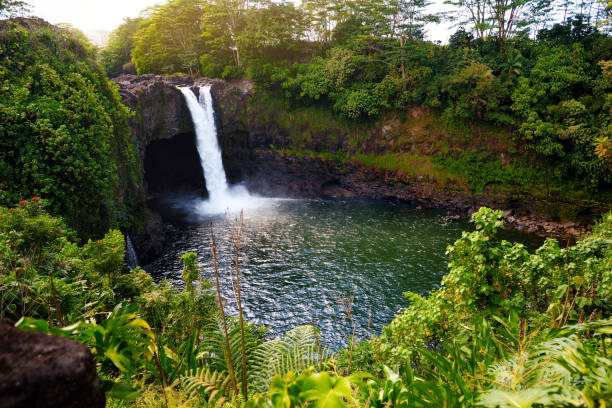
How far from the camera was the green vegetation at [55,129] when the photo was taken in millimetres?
8672

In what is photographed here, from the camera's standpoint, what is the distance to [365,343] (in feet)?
20.6

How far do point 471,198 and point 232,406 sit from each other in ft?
74.4

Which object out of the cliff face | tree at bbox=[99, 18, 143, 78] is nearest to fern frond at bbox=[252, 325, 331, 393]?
the cliff face

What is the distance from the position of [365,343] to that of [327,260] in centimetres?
805

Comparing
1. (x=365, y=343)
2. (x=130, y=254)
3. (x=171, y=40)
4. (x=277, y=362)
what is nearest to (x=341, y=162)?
(x=130, y=254)

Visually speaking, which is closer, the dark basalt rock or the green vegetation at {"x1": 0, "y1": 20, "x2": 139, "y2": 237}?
the dark basalt rock

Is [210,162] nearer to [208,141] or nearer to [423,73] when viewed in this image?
[208,141]

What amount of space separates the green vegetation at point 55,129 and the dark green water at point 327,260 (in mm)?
4658

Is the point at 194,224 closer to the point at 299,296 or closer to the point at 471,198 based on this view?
the point at 299,296

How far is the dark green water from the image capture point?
10.6 metres

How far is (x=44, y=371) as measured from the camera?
109 centimetres

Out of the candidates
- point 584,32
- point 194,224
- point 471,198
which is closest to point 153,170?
point 194,224

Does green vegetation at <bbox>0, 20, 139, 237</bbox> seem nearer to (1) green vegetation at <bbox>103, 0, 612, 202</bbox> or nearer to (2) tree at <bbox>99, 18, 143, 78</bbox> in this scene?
(1) green vegetation at <bbox>103, 0, 612, 202</bbox>

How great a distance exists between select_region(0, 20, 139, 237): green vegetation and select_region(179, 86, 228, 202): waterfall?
34.7 feet
